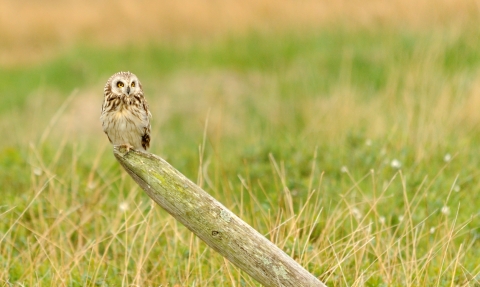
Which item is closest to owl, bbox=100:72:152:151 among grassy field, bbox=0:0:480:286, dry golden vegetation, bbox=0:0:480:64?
grassy field, bbox=0:0:480:286

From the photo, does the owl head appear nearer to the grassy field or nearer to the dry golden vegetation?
the grassy field

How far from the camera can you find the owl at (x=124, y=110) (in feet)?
14.5

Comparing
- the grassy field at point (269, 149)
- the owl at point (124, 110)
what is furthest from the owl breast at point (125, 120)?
the grassy field at point (269, 149)

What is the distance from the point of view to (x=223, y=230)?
10.6ft

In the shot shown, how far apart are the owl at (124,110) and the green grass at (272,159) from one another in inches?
18.6

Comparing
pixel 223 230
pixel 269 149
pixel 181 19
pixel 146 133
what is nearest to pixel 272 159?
pixel 146 133

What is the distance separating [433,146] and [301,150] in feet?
3.71

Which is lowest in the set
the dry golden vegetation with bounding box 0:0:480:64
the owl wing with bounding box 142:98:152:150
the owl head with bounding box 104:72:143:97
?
the dry golden vegetation with bounding box 0:0:480:64

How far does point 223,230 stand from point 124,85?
1453mm

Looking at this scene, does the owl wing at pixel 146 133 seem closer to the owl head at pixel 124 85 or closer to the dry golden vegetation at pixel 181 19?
the owl head at pixel 124 85

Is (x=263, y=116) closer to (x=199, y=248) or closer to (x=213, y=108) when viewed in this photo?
(x=213, y=108)

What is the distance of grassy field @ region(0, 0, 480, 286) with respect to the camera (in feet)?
14.8

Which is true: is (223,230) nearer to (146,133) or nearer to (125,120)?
(125,120)

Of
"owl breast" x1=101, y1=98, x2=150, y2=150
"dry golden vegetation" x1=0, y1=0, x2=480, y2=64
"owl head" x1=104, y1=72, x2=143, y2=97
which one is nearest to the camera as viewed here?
"owl head" x1=104, y1=72, x2=143, y2=97
